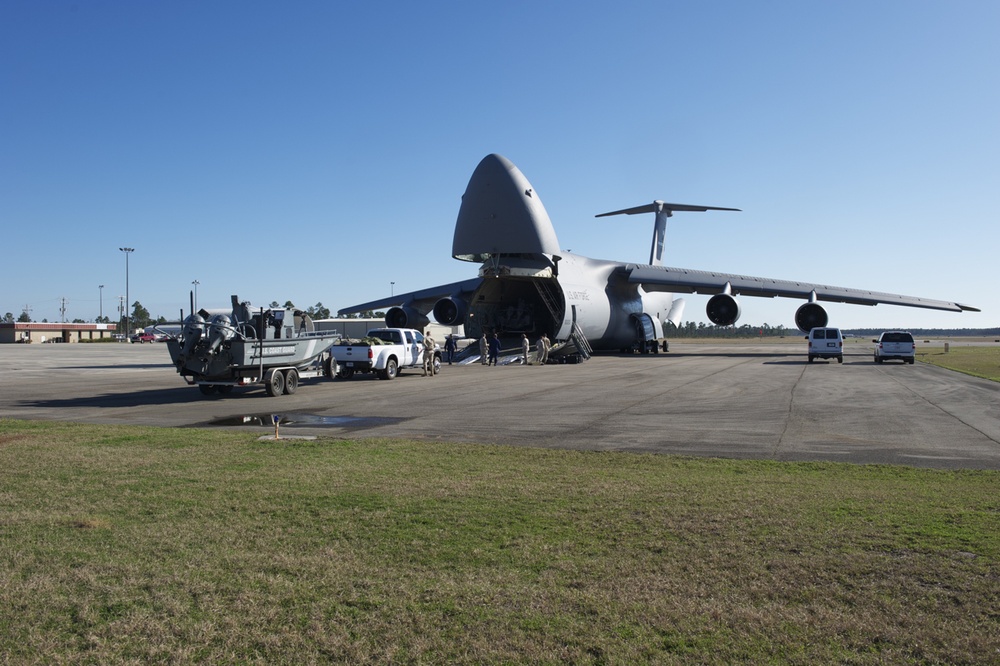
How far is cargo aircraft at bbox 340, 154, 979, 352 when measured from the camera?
114 feet

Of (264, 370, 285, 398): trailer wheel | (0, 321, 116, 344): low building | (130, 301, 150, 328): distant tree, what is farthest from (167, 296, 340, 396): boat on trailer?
(130, 301, 150, 328): distant tree

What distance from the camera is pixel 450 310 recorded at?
4138 cm

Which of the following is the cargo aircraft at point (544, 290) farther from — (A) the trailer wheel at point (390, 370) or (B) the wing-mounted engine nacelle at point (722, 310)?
(A) the trailer wheel at point (390, 370)

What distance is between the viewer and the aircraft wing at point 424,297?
42156mm

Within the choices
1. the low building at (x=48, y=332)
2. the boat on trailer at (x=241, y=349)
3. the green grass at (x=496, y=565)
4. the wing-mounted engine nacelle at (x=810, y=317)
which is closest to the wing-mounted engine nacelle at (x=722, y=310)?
the wing-mounted engine nacelle at (x=810, y=317)

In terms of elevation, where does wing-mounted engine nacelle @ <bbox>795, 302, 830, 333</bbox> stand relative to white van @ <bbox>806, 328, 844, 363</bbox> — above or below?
above

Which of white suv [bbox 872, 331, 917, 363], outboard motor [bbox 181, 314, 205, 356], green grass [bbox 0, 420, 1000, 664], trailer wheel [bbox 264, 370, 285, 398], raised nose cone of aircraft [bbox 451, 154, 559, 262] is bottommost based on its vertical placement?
green grass [bbox 0, 420, 1000, 664]

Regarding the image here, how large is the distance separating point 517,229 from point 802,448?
24.9 meters

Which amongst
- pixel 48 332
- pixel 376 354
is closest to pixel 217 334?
pixel 376 354

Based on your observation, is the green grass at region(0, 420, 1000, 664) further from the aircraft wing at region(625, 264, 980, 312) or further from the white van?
the aircraft wing at region(625, 264, 980, 312)

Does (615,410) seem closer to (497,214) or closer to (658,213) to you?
(497,214)

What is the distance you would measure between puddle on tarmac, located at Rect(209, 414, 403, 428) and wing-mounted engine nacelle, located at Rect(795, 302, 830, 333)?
31186 millimetres

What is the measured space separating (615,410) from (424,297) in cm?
2905

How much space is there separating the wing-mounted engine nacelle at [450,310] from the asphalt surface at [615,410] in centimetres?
1441
